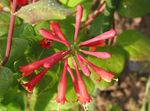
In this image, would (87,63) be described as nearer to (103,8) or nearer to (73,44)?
(73,44)

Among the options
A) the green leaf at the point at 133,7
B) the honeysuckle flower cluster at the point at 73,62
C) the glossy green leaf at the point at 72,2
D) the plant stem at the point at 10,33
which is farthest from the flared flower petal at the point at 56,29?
the green leaf at the point at 133,7

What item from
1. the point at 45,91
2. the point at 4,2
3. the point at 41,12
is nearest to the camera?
the point at 41,12

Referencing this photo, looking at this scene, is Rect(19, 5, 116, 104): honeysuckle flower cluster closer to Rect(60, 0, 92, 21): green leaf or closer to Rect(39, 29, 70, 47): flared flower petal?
Rect(39, 29, 70, 47): flared flower petal

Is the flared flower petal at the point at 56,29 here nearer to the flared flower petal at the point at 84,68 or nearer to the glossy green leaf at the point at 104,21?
the flared flower petal at the point at 84,68

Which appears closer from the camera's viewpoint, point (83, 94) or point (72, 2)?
point (83, 94)

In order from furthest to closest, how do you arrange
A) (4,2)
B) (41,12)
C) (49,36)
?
(4,2), (49,36), (41,12)

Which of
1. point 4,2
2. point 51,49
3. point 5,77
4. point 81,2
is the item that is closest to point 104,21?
point 81,2

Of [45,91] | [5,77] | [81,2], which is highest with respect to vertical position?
[81,2]

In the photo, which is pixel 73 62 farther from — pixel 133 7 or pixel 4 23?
pixel 133 7

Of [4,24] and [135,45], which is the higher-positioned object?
[4,24]
